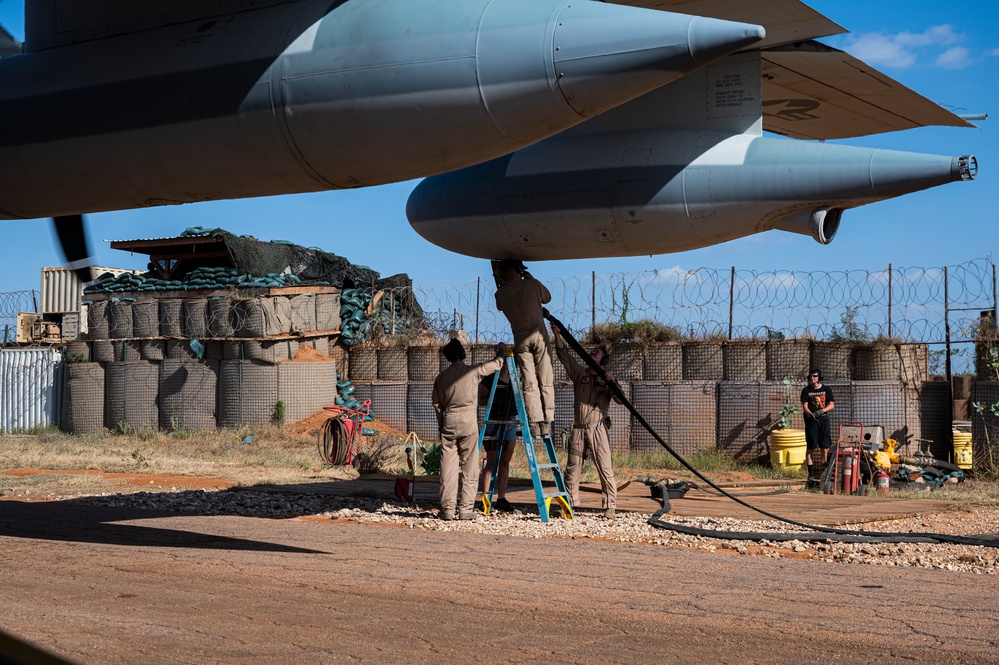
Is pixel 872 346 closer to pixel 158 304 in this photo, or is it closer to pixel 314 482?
pixel 314 482

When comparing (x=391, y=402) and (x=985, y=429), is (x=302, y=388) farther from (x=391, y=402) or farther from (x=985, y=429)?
(x=985, y=429)

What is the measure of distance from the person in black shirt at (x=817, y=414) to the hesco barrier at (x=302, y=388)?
40.6ft

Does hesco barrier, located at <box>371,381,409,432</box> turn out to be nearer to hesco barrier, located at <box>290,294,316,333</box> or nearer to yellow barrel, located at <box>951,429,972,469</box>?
hesco barrier, located at <box>290,294,316,333</box>

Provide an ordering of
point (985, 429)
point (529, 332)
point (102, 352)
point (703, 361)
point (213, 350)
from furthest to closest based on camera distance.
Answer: point (102, 352) < point (213, 350) < point (703, 361) < point (985, 429) < point (529, 332)

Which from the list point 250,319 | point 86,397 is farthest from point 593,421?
point 86,397

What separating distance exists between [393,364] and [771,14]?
15855 mm

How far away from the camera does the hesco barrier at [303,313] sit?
24.6m

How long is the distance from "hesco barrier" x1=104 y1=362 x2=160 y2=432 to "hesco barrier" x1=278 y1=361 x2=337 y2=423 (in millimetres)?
3762

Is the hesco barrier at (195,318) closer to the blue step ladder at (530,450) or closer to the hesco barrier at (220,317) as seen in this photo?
the hesco barrier at (220,317)

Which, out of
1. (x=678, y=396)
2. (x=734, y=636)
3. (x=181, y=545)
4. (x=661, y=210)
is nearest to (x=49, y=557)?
(x=181, y=545)

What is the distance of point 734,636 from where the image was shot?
19.7 ft

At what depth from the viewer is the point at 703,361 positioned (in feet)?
66.5

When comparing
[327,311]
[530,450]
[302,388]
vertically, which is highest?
[327,311]

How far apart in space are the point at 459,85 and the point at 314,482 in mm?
10539
